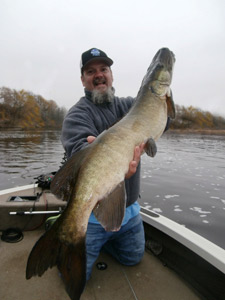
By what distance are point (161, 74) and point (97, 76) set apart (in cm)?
117

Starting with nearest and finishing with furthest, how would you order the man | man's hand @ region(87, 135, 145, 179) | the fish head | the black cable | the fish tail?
the fish tail → man's hand @ region(87, 135, 145, 179) → the fish head → the man → the black cable

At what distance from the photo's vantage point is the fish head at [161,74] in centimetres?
241

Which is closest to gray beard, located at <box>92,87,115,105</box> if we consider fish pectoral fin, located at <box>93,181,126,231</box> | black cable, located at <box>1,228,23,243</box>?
fish pectoral fin, located at <box>93,181,126,231</box>

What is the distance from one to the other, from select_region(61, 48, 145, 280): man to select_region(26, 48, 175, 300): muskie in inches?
33.8

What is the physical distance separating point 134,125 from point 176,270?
2.10 m

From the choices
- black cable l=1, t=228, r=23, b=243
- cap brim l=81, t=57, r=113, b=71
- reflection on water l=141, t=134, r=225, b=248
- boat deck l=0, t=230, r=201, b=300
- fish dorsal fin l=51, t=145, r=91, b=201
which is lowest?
reflection on water l=141, t=134, r=225, b=248

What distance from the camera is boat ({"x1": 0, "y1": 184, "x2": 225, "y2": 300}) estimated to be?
8.49 feet

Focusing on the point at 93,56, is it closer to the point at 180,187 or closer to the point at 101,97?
the point at 101,97

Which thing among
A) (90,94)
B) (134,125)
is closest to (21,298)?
(134,125)

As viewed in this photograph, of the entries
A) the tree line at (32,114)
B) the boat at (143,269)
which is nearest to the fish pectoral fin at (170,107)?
the boat at (143,269)

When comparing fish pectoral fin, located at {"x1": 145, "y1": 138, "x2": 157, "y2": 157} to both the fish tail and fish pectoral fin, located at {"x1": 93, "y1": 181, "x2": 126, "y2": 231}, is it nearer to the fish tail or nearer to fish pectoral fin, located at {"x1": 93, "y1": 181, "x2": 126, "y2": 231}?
fish pectoral fin, located at {"x1": 93, "y1": 181, "x2": 126, "y2": 231}

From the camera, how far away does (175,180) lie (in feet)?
37.0

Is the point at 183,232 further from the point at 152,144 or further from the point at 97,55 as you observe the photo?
the point at 97,55

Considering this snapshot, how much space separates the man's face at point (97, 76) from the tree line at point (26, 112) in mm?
61047
